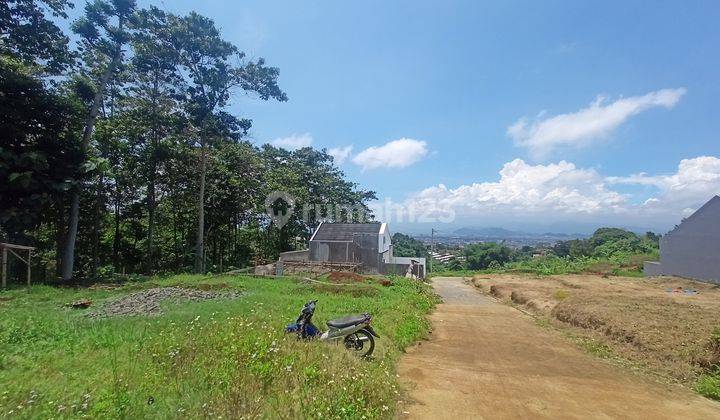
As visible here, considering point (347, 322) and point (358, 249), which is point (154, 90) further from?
point (347, 322)

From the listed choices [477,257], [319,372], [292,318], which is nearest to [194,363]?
[319,372]

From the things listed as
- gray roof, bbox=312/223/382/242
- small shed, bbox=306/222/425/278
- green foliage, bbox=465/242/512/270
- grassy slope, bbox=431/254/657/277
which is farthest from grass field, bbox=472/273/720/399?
green foliage, bbox=465/242/512/270

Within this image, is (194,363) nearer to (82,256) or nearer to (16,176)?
(16,176)

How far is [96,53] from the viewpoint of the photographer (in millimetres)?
20328

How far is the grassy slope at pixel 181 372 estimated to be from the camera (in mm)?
4008

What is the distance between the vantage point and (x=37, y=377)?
487cm

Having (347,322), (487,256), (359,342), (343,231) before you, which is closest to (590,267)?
(487,256)

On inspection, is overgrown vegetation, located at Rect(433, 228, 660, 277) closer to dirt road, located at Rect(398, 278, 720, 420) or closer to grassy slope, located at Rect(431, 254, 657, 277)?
grassy slope, located at Rect(431, 254, 657, 277)

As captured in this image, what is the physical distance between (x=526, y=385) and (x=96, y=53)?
2386 centimetres

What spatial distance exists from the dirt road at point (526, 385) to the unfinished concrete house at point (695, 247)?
27.0 metres

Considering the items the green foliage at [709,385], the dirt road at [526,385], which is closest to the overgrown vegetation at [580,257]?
the dirt road at [526,385]

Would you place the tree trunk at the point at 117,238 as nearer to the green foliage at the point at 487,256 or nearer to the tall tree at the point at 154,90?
the tall tree at the point at 154,90

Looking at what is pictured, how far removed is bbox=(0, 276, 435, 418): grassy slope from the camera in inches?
158

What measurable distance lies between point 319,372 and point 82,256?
27958 millimetres
